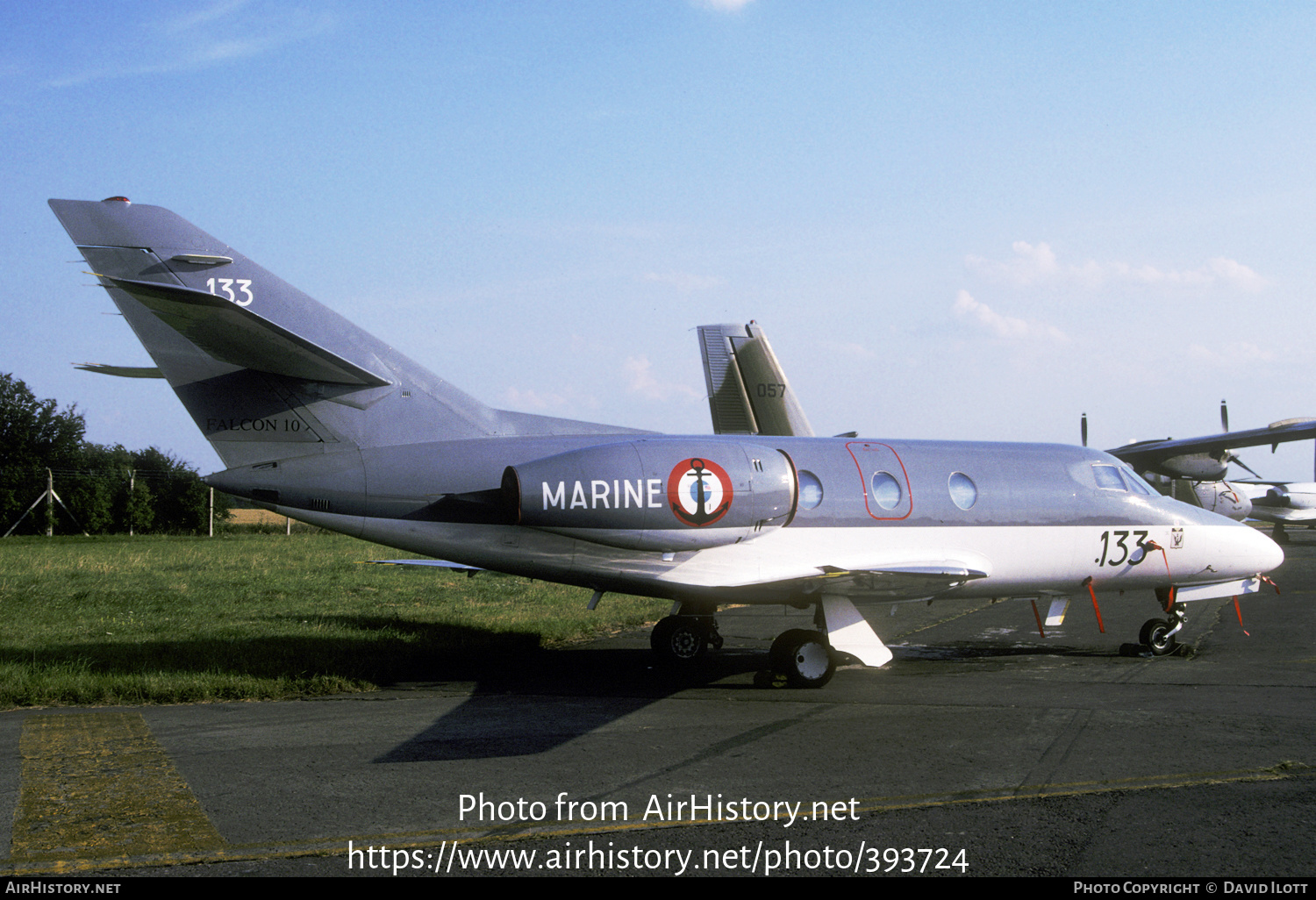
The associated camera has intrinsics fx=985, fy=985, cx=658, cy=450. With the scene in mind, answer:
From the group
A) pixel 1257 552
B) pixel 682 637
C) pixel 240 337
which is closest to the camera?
pixel 240 337

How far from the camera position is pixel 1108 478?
1405cm

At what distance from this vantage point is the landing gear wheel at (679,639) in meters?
13.9

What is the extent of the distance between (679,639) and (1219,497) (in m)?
26.8

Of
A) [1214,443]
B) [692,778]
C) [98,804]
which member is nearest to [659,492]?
[692,778]

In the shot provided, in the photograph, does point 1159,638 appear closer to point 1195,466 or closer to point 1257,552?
point 1257,552

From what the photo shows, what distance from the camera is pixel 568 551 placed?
1101 centimetres

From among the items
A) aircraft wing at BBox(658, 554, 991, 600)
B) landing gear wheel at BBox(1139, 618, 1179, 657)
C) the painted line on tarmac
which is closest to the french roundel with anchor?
aircraft wing at BBox(658, 554, 991, 600)

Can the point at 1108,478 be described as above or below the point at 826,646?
above

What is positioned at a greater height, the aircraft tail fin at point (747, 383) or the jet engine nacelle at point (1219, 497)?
the aircraft tail fin at point (747, 383)

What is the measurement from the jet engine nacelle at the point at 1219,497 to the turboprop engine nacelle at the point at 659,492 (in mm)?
26905

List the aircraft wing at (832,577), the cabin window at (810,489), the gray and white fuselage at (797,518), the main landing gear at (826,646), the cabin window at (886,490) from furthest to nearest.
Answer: the cabin window at (886,490)
the cabin window at (810,489)
the main landing gear at (826,646)
the aircraft wing at (832,577)
the gray and white fuselage at (797,518)

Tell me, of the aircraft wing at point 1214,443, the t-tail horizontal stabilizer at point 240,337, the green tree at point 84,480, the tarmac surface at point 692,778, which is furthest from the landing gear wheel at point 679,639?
the green tree at point 84,480

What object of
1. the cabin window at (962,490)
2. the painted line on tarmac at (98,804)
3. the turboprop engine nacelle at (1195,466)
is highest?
the turboprop engine nacelle at (1195,466)

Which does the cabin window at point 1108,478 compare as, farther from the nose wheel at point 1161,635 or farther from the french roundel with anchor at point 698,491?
→ the french roundel with anchor at point 698,491
